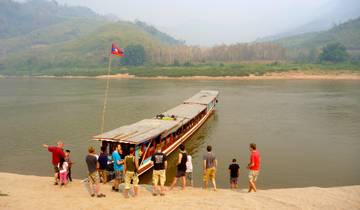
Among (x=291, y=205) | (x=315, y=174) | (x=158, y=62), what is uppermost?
(x=158, y=62)

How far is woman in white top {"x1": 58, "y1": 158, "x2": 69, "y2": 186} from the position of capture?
41.5ft

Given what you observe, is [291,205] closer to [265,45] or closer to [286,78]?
[286,78]

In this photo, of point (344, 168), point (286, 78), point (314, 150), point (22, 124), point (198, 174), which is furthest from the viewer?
point (286, 78)

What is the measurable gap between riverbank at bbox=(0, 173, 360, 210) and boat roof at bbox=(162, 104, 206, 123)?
11.2 meters

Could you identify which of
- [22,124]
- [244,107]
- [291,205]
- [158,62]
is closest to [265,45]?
[158,62]

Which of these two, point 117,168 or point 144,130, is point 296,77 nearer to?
point 144,130

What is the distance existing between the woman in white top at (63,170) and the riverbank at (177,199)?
0.33 metres

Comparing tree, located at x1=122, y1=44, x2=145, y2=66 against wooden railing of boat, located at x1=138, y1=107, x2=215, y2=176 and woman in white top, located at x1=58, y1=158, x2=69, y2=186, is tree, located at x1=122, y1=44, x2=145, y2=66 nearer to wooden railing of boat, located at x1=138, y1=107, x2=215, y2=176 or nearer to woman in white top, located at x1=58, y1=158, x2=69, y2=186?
wooden railing of boat, located at x1=138, y1=107, x2=215, y2=176

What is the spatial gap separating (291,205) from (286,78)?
83810 mm

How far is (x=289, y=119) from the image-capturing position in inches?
1297

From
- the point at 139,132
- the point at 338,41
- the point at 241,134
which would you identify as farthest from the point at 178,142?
the point at 338,41

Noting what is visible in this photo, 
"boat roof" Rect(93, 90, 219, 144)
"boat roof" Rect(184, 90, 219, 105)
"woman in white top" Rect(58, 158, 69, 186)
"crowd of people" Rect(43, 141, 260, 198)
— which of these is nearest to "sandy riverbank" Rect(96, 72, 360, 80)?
"boat roof" Rect(184, 90, 219, 105)

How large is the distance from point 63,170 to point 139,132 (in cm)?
513

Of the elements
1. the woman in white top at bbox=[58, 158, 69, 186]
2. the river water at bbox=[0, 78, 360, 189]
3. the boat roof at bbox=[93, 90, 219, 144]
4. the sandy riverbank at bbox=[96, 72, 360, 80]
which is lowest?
the river water at bbox=[0, 78, 360, 189]
